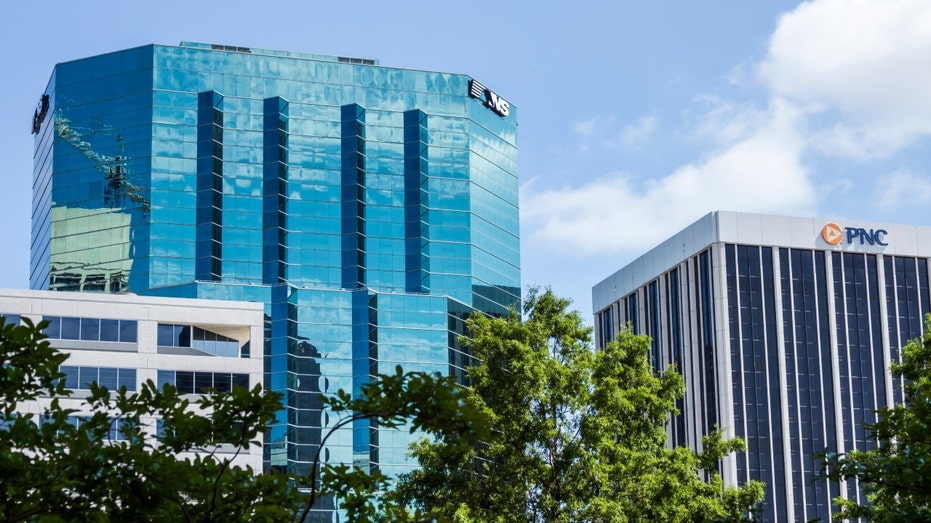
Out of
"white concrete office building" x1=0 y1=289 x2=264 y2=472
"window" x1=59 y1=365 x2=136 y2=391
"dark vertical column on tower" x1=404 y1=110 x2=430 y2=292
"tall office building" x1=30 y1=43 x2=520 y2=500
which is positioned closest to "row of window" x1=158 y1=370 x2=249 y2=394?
"white concrete office building" x1=0 y1=289 x2=264 y2=472

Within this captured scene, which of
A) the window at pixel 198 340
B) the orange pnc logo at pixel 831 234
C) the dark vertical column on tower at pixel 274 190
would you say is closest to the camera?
the window at pixel 198 340

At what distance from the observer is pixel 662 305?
13825 centimetres

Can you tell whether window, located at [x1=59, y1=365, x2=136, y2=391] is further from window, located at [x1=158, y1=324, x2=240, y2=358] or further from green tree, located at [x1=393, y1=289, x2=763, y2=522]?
green tree, located at [x1=393, y1=289, x2=763, y2=522]

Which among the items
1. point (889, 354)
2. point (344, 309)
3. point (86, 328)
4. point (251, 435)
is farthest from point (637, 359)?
point (889, 354)

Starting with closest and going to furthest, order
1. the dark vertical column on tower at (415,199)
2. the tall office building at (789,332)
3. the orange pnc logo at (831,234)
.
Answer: the tall office building at (789,332) < the dark vertical column on tower at (415,199) < the orange pnc logo at (831,234)

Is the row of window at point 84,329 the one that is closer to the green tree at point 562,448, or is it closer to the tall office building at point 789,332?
the green tree at point 562,448

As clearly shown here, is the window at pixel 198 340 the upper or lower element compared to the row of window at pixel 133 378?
upper

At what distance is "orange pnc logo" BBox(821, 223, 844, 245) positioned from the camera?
436ft

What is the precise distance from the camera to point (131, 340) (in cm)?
8000

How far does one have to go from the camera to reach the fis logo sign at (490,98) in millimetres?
141125

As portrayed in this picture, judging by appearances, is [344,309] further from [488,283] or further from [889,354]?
[889,354]

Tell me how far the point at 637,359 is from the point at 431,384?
33723mm

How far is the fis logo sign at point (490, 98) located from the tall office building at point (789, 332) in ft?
71.6

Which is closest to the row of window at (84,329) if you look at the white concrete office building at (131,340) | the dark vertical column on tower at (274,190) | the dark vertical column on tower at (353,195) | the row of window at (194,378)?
the white concrete office building at (131,340)
